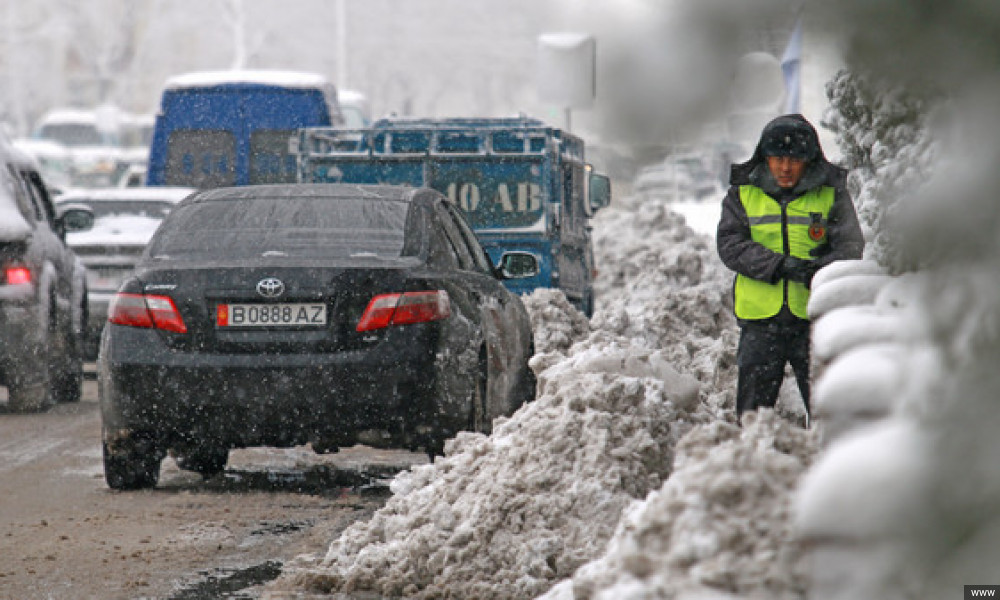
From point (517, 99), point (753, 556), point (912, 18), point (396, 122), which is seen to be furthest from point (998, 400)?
point (517, 99)

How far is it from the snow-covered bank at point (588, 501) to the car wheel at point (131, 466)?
2.18 metres

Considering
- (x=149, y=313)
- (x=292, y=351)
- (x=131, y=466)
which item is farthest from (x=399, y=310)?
(x=131, y=466)

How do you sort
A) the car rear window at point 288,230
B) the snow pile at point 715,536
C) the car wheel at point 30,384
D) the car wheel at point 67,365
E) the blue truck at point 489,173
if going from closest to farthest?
the snow pile at point 715,536 → the car rear window at point 288,230 → the car wheel at point 30,384 → the car wheel at point 67,365 → the blue truck at point 489,173

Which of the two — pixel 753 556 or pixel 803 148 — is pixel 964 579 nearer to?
pixel 753 556

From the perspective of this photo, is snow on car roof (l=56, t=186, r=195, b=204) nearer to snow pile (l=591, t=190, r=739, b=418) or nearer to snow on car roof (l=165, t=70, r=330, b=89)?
snow pile (l=591, t=190, r=739, b=418)

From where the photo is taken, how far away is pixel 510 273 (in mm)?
10336

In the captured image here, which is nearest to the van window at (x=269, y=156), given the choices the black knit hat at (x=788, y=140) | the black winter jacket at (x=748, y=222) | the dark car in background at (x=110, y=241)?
the dark car in background at (x=110, y=241)

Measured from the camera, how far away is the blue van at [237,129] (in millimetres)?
23062

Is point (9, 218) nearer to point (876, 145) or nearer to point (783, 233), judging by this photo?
point (783, 233)

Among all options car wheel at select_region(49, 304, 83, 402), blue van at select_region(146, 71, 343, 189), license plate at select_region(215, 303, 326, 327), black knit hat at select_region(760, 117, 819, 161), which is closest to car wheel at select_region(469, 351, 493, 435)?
license plate at select_region(215, 303, 326, 327)

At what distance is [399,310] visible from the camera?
851 centimetres

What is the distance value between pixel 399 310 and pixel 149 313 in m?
1.19

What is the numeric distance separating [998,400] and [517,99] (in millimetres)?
88112

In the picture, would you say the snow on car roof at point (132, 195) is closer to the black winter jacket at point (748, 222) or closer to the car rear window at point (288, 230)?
the car rear window at point (288, 230)
